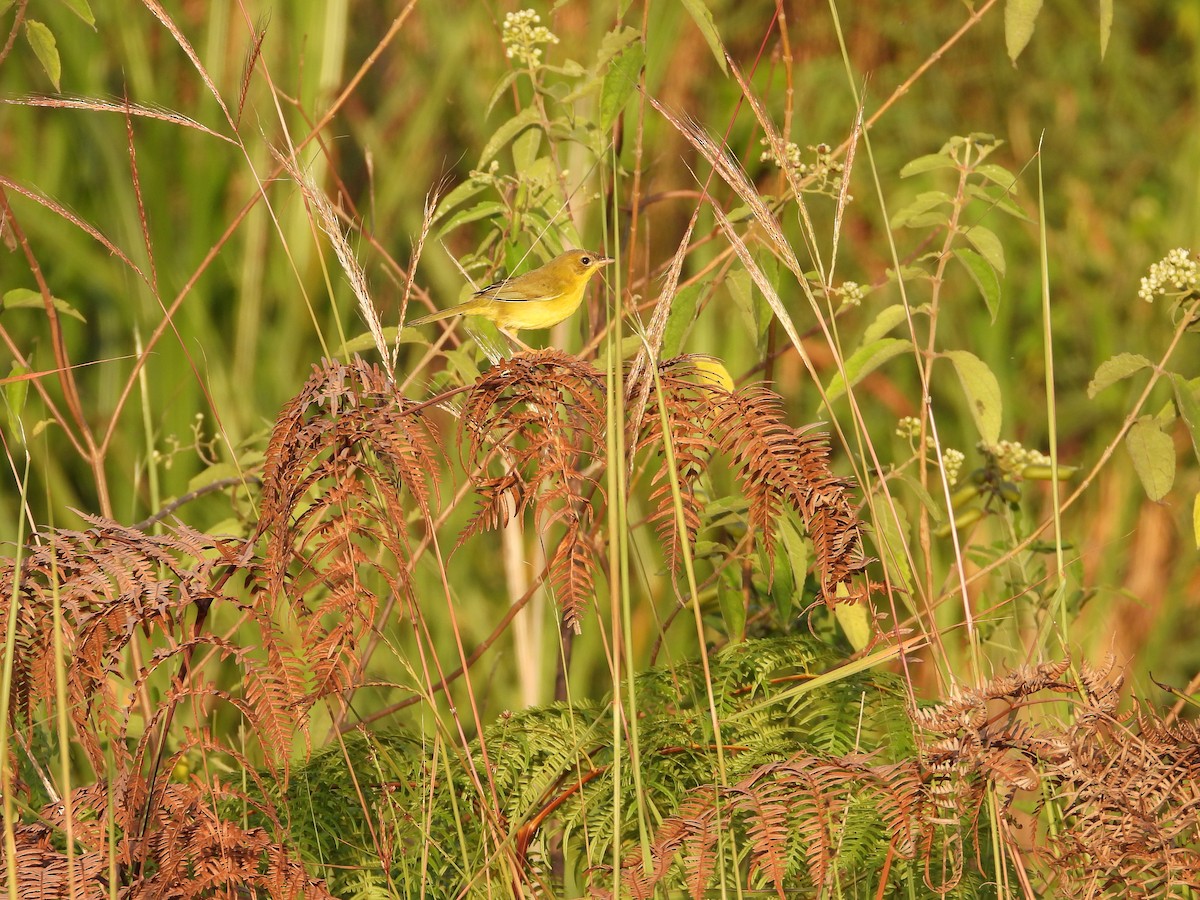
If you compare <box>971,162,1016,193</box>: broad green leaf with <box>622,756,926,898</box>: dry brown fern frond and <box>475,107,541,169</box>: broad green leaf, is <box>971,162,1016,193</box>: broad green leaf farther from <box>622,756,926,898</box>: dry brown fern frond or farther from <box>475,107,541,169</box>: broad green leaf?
<box>622,756,926,898</box>: dry brown fern frond

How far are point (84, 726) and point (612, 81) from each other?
108 cm

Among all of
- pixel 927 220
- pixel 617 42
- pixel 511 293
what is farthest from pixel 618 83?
pixel 511 293

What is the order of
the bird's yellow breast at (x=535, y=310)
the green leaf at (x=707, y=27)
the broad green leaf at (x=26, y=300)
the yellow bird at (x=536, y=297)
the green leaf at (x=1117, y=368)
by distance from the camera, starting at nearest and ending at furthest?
the green leaf at (x=707, y=27)
the green leaf at (x=1117, y=368)
the broad green leaf at (x=26, y=300)
the yellow bird at (x=536, y=297)
the bird's yellow breast at (x=535, y=310)

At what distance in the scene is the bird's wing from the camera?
2.21 meters

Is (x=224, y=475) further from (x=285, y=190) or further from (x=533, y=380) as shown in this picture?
(x=285, y=190)

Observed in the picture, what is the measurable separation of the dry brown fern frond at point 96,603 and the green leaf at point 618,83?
85 cm

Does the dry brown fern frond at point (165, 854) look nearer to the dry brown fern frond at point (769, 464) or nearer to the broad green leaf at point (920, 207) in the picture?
the dry brown fern frond at point (769, 464)

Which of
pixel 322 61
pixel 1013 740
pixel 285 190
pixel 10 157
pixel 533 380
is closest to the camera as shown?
pixel 1013 740

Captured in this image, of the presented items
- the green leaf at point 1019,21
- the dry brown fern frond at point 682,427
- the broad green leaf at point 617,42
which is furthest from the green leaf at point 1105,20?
the dry brown fern frond at point 682,427

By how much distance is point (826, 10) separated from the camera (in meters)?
4.79

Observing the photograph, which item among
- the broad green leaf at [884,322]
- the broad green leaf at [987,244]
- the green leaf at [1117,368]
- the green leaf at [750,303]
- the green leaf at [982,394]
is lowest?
the green leaf at [982,394]

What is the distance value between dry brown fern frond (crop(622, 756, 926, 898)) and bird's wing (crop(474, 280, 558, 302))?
1.12 meters

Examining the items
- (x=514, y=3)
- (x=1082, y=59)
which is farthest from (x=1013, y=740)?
(x=1082, y=59)

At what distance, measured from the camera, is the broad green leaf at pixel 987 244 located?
204 centimetres
